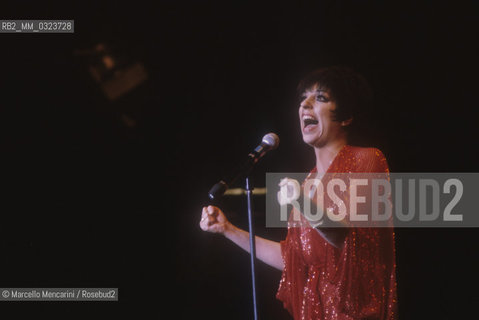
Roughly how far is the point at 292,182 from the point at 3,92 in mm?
1935

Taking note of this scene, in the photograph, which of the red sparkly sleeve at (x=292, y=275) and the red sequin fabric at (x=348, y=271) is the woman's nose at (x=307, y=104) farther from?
the red sparkly sleeve at (x=292, y=275)

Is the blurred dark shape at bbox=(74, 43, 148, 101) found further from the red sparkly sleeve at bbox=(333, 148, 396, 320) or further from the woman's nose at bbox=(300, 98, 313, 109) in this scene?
the red sparkly sleeve at bbox=(333, 148, 396, 320)

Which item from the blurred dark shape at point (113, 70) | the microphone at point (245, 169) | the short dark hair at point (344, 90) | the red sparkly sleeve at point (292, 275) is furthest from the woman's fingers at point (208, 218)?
the blurred dark shape at point (113, 70)

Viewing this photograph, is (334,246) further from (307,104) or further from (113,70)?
(113,70)

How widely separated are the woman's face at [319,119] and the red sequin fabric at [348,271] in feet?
0.24

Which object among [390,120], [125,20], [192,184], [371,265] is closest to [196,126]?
[192,184]

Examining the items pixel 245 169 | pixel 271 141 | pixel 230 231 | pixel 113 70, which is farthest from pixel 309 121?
pixel 113 70

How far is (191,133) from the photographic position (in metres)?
2.30

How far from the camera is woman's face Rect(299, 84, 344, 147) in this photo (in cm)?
148

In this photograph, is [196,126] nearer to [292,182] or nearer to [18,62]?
[18,62]

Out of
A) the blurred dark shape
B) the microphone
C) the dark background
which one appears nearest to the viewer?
the microphone

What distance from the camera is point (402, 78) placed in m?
2.17

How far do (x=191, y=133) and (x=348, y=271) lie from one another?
125cm

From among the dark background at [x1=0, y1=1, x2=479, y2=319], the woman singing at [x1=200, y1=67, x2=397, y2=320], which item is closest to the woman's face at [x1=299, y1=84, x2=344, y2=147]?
the woman singing at [x1=200, y1=67, x2=397, y2=320]
